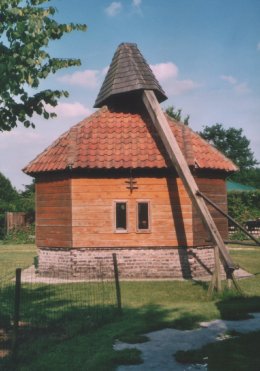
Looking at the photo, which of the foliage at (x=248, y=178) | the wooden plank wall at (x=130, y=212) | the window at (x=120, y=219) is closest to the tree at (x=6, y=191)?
the window at (x=120, y=219)

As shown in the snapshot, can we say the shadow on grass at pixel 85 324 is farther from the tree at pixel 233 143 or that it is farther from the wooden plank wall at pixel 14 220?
the tree at pixel 233 143

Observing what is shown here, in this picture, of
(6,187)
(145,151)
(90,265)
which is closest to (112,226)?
(90,265)

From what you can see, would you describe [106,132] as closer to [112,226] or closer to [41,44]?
[112,226]

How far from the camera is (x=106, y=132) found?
52.7 feet

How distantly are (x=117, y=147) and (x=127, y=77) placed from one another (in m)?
3.22

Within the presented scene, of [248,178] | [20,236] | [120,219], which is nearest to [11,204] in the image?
[20,236]

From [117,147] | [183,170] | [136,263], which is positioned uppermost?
[117,147]

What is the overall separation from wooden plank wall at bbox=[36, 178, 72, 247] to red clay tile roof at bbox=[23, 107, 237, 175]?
699mm

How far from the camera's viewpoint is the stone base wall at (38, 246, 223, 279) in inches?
582

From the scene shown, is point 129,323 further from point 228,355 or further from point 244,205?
point 244,205

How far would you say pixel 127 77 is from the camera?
1659 cm

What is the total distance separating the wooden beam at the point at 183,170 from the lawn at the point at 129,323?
1368 millimetres

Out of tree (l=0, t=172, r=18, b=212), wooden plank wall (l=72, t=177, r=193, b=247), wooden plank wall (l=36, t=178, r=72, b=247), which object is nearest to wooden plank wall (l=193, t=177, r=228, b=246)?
wooden plank wall (l=72, t=177, r=193, b=247)

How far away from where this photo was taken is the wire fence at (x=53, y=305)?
24.7 feet
